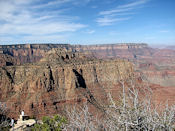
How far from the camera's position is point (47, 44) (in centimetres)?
15000

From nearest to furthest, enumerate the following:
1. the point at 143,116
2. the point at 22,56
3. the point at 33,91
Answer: the point at 143,116, the point at 33,91, the point at 22,56

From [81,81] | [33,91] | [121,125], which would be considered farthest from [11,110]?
[121,125]

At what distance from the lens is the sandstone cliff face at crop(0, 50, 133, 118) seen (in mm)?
39531

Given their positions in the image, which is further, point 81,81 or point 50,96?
point 81,81

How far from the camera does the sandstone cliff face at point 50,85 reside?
39.5m

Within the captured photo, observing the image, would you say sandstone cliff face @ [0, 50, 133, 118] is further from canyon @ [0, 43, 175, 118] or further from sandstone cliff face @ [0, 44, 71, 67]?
sandstone cliff face @ [0, 44, 71, 67]

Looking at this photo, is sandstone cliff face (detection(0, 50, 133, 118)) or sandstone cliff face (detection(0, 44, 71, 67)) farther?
sandstone cliff face (detection(0, 44, 71, 67))

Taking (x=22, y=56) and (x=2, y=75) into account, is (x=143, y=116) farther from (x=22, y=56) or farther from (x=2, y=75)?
(x=22, y=56)

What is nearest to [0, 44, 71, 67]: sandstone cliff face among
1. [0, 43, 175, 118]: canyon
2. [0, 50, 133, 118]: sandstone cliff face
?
[0, 43, 175, 118]: canyon

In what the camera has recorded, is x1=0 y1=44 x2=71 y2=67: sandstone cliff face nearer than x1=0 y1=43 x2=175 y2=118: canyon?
No

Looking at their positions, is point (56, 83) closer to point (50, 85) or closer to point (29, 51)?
point (50, 85)

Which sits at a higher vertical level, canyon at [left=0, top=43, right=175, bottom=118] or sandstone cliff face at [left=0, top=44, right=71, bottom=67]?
sandstone cliff face at [left=0, top=44, right=71, bottom=67]

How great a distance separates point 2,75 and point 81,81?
19.9 meters

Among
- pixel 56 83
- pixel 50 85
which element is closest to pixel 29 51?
pixel 56 83
